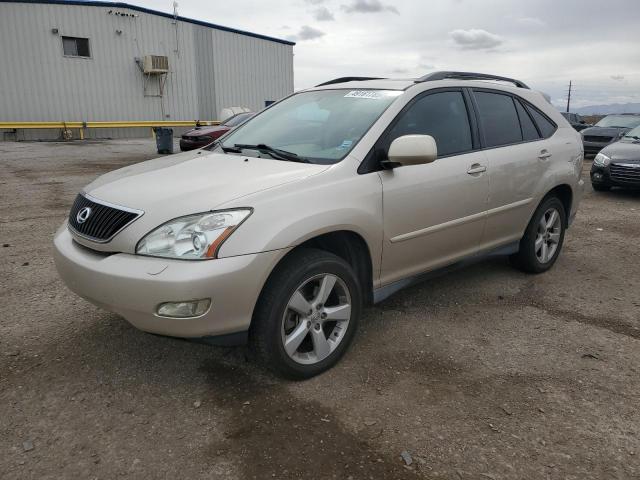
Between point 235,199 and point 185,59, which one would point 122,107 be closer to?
point 185,59

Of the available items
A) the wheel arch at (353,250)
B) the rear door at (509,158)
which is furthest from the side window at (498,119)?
the wheel arch at (353,250)

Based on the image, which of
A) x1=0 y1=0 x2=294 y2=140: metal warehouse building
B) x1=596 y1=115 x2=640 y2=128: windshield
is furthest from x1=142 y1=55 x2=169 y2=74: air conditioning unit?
x1=596 y1=115 x2=640 y2=128: windshield

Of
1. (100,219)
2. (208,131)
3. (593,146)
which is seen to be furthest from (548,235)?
(593,146)

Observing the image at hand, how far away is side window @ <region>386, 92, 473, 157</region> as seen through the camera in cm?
338

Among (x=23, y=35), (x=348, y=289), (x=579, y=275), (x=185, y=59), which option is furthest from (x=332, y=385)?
(x=185, y=59)

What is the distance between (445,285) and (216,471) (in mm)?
2750

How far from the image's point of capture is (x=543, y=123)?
14.9ft

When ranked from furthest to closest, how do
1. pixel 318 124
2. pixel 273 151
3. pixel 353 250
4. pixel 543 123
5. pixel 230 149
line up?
1. pixel 543 123
2. pixel 230 149
3. pixel 318 124
4. pixel 273 151
5. pixel 353 250

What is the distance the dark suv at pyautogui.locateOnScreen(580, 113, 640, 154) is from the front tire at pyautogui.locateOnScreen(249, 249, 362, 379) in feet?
44.1

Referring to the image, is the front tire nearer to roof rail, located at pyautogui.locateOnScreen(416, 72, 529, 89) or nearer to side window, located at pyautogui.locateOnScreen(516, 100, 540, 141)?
roof rail, located at pyautogui.locateOnScreen(416, 72, 529, 89)

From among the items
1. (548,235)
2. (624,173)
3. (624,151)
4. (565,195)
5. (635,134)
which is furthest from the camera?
(635,134)

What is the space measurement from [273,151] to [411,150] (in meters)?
0.91

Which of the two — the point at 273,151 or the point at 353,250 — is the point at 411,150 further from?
the point at 273,151

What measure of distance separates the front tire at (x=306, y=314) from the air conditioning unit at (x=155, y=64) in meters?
22.8
